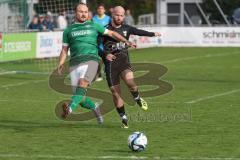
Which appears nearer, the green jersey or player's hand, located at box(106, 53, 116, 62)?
the green jersey

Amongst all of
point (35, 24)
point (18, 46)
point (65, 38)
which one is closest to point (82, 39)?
point (65, 38)

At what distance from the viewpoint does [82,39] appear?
12641 mm

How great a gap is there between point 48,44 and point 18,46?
2.20 metres

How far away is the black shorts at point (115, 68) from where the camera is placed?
42.9ft

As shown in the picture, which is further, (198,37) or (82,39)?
(198,37)

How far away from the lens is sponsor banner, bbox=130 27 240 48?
131ft

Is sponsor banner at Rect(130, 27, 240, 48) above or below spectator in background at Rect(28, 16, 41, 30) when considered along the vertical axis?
below

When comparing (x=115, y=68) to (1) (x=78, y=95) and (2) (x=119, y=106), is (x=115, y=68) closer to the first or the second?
(2) (x=119, y=106)

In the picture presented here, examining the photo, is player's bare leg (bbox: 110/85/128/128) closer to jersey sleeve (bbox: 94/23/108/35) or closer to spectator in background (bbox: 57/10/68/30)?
jersey sleeve (bbox: 94/23/108/35)

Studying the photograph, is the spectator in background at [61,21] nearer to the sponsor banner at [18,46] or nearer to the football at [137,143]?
the sponsor banner at [18,46]

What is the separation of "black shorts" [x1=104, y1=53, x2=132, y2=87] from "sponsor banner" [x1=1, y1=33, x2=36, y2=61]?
14.2m

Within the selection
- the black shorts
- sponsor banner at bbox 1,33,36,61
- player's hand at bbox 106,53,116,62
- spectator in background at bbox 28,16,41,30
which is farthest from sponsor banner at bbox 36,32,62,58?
player's hand at bbox 106,53,116,62

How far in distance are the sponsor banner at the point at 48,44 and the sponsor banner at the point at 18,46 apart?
0.41 metres

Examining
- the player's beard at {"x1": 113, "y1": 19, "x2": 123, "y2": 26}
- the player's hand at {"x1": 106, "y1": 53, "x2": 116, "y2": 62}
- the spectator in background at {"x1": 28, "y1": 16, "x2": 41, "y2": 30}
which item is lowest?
the spectator in background at {"x1": 28, "y1": 16, "x2": 41, "y2": 30}
